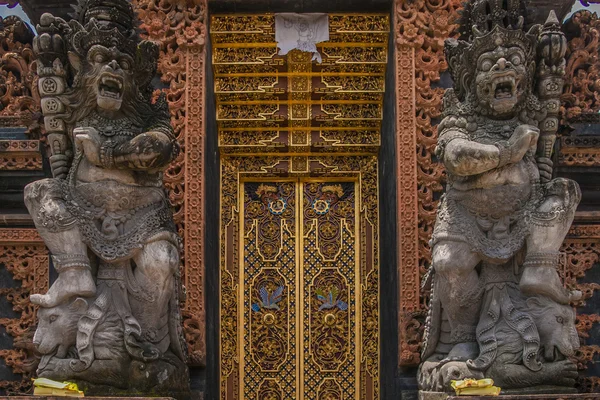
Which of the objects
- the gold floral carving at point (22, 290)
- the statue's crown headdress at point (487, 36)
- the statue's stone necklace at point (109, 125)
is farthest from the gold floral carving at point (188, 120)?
the statue's crown headdress at point (487, 36)

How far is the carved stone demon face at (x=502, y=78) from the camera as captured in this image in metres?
9.36

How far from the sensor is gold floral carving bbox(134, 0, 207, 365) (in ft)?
35.3

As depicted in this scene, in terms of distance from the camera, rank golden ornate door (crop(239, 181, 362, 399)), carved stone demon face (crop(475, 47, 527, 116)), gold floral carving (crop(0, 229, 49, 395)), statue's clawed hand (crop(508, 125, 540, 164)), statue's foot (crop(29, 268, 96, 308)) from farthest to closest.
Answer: golden ornate door (crop(239, 181, 362, 399)), gold floral carving (crop(0, 229, 49, 395)), carved stone demon face (crop(475, 47, 527, 116)), statue's clawed hand (crop(508, 125, 540, 164)), statue's foot (crop(29, 268, 96, 308))

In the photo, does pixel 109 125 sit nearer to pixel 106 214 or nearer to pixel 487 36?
pixel 106 214

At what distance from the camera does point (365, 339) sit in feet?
38.2

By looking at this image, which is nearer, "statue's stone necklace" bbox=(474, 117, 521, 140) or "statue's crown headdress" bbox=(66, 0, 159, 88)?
"statue's stone necklace" bbox=(474, 117, 521, 140)

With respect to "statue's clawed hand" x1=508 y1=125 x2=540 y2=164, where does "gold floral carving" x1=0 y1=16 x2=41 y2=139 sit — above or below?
above

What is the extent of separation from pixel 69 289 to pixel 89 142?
120 cm

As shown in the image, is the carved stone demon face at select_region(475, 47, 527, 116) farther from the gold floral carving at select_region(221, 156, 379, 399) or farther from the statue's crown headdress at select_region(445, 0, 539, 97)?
the gold floral carving at select_region(221, 156, 379, 399)

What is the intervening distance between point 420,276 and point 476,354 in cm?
173

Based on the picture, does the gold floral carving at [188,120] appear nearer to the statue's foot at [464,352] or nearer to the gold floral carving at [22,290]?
the gold floral carving at [22,290]

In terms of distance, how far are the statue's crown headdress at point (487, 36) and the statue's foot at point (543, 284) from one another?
1.66m

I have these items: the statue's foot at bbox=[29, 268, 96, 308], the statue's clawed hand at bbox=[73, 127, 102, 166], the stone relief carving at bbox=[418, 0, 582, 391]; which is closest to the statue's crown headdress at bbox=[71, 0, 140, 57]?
the statue's clawed hand at bbox=[73, 127, 102, 166]

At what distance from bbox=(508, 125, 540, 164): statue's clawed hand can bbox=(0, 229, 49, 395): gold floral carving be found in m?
4.57
